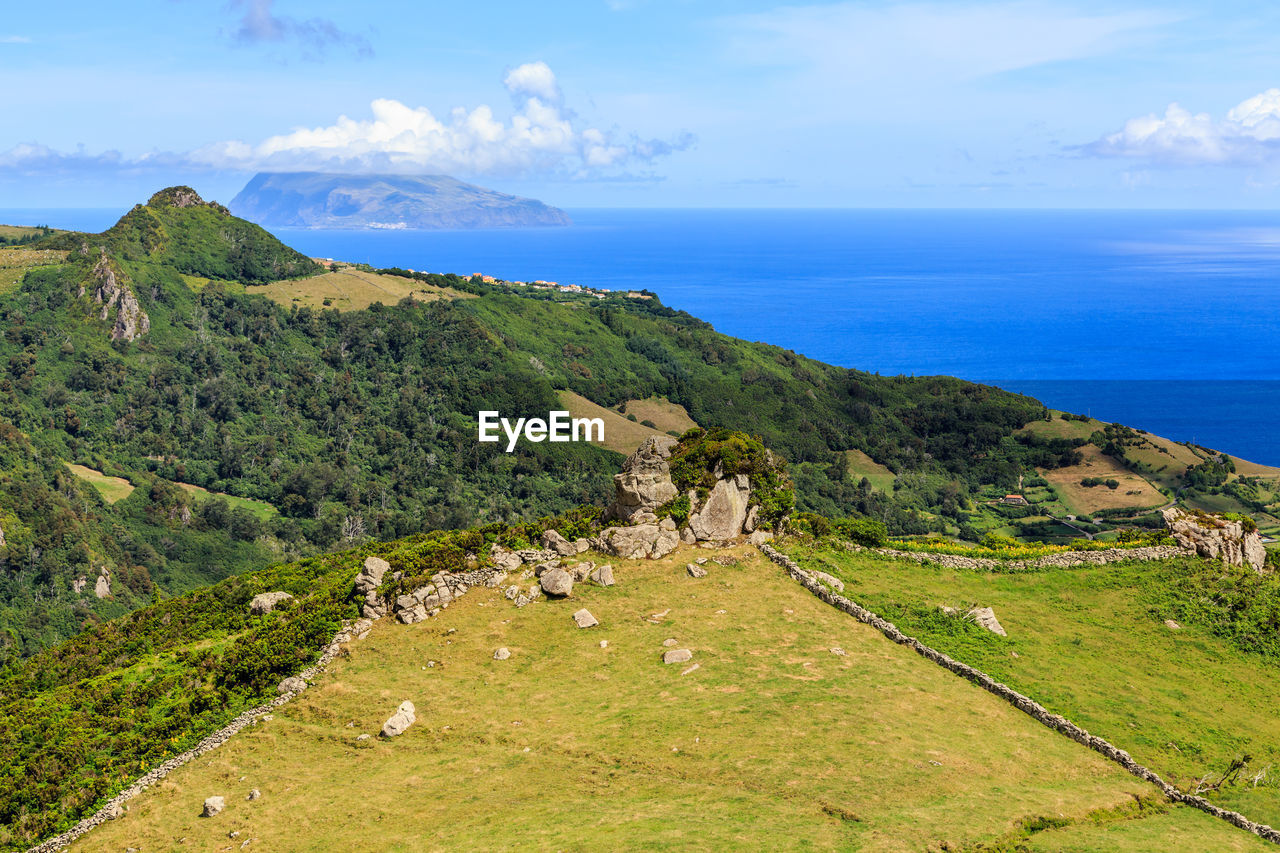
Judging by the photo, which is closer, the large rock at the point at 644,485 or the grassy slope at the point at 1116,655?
the grassy slope at the point at 1116,655

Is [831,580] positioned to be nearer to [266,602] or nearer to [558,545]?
[558,545]

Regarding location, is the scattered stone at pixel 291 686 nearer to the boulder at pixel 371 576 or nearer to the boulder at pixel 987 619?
the boulder at pixel 371 576

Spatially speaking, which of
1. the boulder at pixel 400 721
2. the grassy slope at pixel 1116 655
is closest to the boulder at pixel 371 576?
the boulder at pixel 400 721

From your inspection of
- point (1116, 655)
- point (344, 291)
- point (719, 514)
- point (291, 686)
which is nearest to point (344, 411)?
point (344, 291)

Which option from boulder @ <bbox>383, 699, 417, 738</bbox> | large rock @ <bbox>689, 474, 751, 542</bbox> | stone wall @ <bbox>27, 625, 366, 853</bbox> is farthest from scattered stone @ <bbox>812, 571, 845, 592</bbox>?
stone wall @ <bbox>27, 625, 366, 853</bbox>

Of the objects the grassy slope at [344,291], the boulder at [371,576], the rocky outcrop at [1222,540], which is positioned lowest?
the boulder at [371,576]

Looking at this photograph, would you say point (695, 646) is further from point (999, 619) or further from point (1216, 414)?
point (1216, 414)

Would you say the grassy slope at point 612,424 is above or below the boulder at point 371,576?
above
